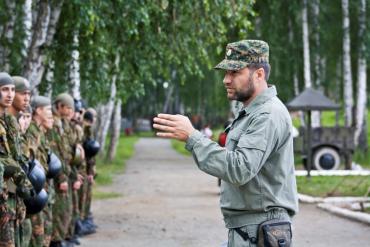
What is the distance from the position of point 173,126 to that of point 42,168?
3658 millimetres

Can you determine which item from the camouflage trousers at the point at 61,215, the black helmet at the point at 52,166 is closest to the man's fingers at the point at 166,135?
the black helmet at the point at 52,166

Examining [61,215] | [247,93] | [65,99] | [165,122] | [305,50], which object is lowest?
[61,215]

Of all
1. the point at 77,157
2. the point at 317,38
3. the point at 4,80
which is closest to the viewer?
the point at 4,80

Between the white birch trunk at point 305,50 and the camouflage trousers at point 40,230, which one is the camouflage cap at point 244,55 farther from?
the white birch trunk at point 305,50

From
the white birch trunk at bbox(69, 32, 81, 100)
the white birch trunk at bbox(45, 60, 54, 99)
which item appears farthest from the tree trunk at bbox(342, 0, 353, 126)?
the white birch trunk at bbox(45, 60, 54, 99)

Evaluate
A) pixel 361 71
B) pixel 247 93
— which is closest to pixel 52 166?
pixel 247 93

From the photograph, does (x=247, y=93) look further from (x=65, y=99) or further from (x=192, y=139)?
(x=65, y=99)

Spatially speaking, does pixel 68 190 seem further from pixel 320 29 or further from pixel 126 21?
pixel 320 29

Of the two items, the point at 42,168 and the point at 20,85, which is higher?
the point at 20,85

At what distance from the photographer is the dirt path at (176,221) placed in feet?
37.1

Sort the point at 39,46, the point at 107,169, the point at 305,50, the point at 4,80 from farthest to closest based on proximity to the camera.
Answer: the point at 305,50 < the point at 107,169 < the point at 39,46 < the point at 4,80

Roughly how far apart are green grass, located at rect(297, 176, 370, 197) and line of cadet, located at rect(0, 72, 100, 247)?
5.76 m

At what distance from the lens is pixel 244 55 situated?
4816 millimetres

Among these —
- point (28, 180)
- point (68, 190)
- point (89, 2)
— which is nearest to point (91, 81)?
point (89, 2)
